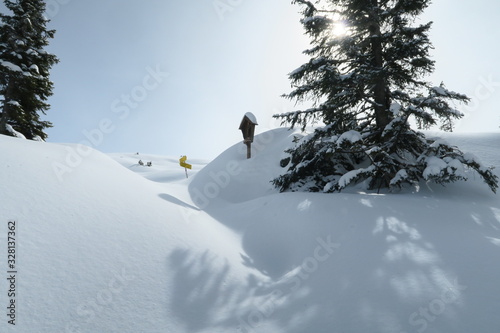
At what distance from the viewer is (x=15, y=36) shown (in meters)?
10.5

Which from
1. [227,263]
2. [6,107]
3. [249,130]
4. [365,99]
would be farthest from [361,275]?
[6,107]

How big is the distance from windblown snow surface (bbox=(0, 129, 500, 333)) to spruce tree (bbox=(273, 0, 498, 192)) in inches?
65.9

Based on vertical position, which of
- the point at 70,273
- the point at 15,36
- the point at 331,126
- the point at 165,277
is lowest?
the point at 165,277

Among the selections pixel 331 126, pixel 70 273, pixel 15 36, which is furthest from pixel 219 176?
pixel 15 36

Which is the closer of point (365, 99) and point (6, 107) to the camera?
point (365, 99)

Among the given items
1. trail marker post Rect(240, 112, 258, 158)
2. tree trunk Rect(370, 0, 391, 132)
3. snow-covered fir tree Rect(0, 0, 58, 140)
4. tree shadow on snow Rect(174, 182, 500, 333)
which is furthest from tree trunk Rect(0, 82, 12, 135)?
tree trunk Rect(370, 0, 391, 132)

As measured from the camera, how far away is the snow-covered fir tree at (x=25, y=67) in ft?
33.5

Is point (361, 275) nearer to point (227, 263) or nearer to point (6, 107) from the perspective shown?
point (227, 263)

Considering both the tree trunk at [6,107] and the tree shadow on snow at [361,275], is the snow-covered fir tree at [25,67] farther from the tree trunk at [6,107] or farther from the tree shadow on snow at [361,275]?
the tree shadow on snow at [361,275]

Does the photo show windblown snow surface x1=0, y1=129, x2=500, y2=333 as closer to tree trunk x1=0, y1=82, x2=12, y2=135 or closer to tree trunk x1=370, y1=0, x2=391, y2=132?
tree trunk x1=370, y1=0, x2=391, y2=132

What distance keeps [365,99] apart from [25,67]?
15086 mm

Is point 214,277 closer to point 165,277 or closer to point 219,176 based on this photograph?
point 165,277

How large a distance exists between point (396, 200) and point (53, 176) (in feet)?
25.0

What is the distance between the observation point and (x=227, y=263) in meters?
3.77
